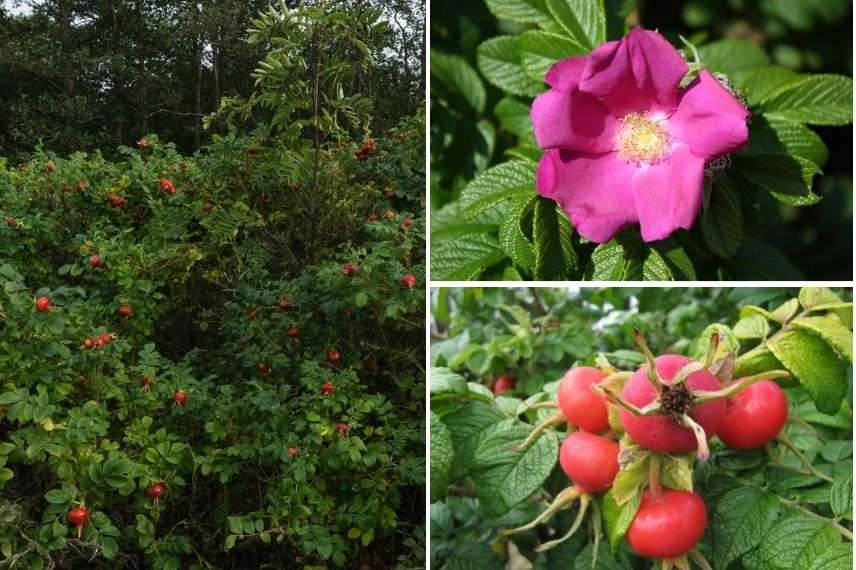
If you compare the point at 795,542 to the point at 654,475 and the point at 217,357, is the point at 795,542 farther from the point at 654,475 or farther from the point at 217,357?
the point at 217,357

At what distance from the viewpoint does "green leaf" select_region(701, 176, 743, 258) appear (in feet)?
2.60

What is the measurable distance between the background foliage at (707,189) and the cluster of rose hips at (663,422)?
0.30 feet

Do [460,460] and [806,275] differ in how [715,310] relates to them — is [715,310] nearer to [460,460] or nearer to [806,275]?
[806,275]

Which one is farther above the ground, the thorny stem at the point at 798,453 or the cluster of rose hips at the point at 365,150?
the cluster of rose hips at the point at 365,150

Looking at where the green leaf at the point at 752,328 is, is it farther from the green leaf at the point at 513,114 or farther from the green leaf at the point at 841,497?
the green leaf at the point at 513,114

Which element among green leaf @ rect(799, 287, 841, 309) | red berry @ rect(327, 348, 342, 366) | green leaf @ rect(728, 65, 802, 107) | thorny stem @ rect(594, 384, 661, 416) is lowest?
red berry @ rect(327, 348, 342, 366)

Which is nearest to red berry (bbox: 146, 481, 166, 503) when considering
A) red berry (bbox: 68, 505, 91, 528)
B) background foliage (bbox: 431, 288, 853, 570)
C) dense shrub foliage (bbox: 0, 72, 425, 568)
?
dense shrub foliage (bbox: 0, 72, 425, 568)

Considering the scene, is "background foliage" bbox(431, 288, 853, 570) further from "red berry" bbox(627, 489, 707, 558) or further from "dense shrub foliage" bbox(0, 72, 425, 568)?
"dense shrub foliage" bbox(0, 72, 425, 568)

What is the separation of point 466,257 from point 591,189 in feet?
0.59

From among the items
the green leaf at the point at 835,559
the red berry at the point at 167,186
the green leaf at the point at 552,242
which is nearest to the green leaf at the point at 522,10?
the green leaf at the point at 552,242

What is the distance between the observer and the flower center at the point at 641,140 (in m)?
0.82

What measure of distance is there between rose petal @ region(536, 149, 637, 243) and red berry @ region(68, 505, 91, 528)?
987 mm

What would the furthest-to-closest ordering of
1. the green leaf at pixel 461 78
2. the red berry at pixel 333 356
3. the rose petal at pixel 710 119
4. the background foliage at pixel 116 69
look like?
the background foliage at pixel 116 69, the red berry at pixel 333 356, the green leaf at pixel 461 78, the rose petal at pixel 710 119

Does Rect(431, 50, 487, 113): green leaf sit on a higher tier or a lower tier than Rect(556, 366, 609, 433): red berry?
higher
